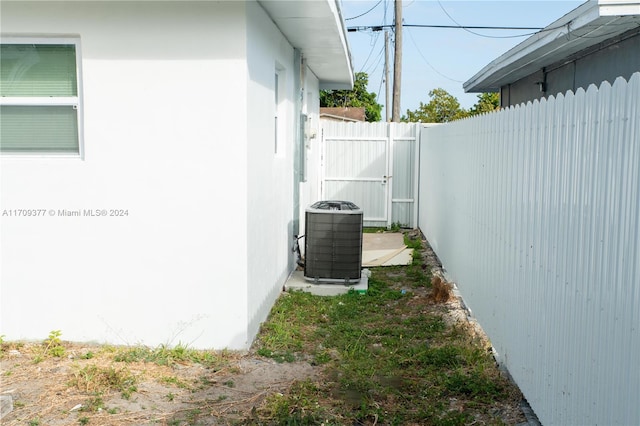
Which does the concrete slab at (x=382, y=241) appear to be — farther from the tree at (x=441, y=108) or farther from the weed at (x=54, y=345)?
the tree at (x=441, y=108)

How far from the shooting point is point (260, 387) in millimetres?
5148

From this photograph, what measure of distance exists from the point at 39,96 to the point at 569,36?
243 inches

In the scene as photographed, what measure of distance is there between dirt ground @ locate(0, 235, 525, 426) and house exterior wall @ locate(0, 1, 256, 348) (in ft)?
1.23

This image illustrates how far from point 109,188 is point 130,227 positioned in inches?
14.8

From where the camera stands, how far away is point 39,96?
580 centimetres

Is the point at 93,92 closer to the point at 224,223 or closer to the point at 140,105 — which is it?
the point at 140,105

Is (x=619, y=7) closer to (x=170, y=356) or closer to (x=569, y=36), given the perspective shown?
(x=569, y=36)

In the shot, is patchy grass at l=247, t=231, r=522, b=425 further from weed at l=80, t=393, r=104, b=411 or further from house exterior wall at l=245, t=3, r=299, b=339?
weed at l=80, t=393, r=104, b=411

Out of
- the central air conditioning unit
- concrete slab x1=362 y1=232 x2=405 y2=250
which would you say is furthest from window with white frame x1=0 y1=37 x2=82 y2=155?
concrete slab x1=362 y1=232 x2=405 y2=250

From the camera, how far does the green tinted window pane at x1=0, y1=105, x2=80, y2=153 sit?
5.82m

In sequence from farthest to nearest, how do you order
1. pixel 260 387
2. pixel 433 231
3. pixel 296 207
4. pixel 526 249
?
pixel 433 231
pixel 296 207
pixel 260 387
pixel 526 249

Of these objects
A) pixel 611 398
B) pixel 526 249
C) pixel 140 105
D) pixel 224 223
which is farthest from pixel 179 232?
pixel 611 398

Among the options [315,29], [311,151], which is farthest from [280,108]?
[311,151]

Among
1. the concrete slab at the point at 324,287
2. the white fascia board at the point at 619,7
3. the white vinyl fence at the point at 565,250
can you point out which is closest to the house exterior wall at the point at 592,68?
the white fascia board at the point at 619,7
